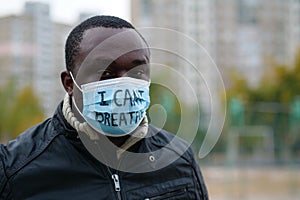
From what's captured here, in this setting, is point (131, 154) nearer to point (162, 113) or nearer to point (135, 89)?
point (135, 89)

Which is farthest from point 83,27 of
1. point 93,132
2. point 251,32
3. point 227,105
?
point 251,32

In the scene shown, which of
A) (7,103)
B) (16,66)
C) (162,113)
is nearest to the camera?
(162,113)

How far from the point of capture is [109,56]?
133cm

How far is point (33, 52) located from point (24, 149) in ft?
45.2

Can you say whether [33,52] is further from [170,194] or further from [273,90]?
[170,194]

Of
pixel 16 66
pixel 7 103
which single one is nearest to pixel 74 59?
pixel 7 103

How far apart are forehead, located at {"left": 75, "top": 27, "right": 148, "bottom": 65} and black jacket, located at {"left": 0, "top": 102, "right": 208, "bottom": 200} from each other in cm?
15

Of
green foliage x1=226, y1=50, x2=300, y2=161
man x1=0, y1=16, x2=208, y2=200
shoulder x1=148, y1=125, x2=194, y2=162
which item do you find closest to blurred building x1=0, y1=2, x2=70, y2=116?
green foliage x1=226, y1=50, x2=300, y2=161

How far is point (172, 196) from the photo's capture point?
143 centimetres

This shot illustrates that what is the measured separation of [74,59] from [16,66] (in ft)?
51.0

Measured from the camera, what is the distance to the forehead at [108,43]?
1.33 metres

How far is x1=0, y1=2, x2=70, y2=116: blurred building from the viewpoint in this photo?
10.7m

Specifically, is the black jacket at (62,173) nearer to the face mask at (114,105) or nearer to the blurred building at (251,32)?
the face mask at (114,105)

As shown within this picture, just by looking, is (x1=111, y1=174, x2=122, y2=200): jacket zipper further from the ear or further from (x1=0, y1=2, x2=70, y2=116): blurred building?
(x1=0, y1=2, x2=70, y2=116): blurred building
